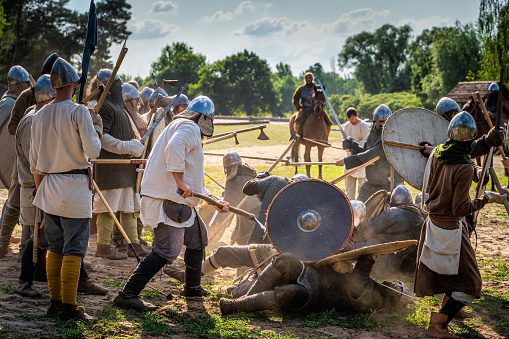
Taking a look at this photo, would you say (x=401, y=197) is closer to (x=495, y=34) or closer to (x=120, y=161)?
(x=120, y=161)

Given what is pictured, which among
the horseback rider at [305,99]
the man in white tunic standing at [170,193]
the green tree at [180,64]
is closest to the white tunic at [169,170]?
the man in white tunic standing at [170,193]

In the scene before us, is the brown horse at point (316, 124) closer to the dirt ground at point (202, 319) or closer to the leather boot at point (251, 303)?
the dirt ground at point (202, 319)

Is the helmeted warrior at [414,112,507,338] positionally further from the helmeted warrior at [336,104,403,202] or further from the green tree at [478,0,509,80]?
the green tree at [478,0,509,80]

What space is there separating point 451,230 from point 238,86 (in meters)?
58.1

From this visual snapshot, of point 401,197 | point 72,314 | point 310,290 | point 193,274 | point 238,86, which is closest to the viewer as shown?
point 72,314

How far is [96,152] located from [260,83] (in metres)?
59.5

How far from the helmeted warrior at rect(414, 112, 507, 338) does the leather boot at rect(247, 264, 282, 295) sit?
1.08 metres

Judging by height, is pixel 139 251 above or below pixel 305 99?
below

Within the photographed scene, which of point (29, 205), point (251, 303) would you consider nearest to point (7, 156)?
point (29, 205)

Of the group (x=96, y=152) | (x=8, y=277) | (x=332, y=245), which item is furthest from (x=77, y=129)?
(x=332, y=245)

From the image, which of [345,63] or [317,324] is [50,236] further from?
[345,63]

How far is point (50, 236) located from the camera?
13.1 feet

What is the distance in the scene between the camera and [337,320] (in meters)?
4.34

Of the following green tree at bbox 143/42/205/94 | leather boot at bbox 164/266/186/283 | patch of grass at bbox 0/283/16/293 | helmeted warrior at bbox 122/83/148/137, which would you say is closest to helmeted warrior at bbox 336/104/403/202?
helmeted warrior at bbox 122/83/148/137
